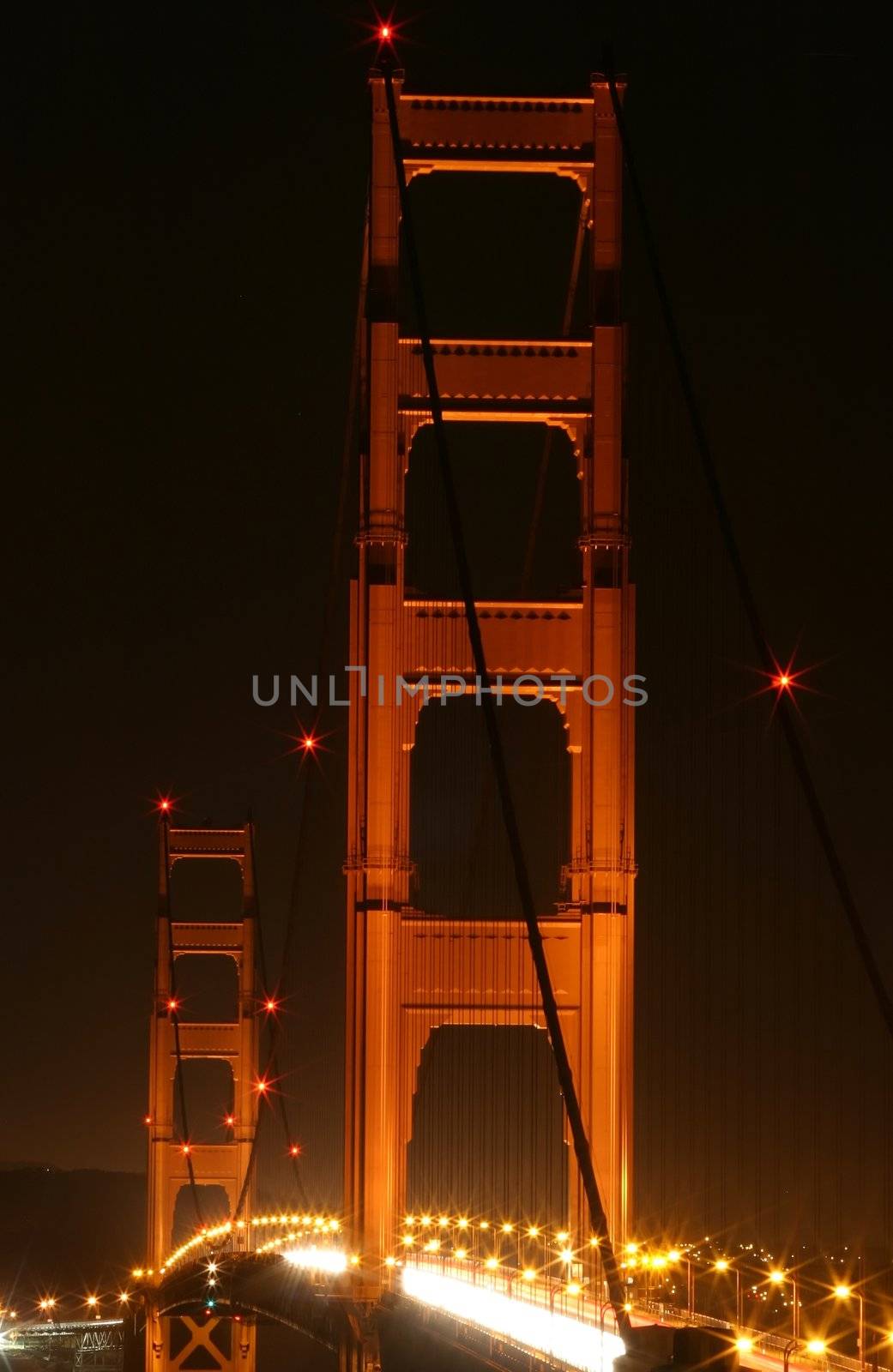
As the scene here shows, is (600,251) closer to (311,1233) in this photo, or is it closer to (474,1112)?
(474,1112)

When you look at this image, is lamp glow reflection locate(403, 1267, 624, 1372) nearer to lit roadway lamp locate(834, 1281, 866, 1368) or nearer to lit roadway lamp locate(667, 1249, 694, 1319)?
lit roadway lamp locate(667, 1249, 694, 1319)

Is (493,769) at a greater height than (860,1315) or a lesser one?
greater

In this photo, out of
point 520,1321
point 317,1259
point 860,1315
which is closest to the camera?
point 860,1315

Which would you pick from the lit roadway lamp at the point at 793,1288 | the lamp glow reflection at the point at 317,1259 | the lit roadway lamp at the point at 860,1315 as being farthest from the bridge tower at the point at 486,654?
the lit roadway lamp at the point at 860,1315

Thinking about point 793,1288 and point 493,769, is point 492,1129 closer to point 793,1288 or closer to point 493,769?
point 493,769

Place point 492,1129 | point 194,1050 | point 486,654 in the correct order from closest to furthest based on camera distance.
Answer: point 486,654 → point 492,1129 → point 194,1050

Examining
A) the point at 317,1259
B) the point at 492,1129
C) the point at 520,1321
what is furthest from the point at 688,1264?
the point at 317,1259

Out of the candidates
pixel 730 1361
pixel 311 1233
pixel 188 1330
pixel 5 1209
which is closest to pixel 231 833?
pixel 188 1330

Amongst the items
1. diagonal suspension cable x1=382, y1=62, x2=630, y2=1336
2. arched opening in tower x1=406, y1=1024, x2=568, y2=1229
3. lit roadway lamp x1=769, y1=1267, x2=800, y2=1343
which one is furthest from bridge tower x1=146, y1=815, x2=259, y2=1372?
lit roadway lamp x1=769, y1=1267, x2=800, y2=1343
